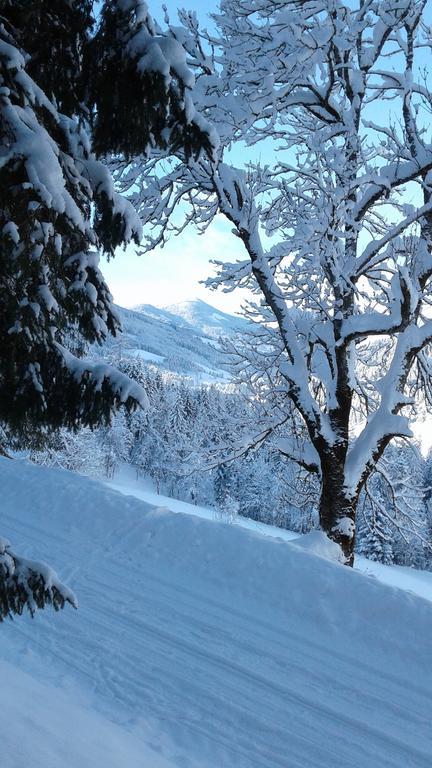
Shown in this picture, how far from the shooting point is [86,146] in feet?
7.45

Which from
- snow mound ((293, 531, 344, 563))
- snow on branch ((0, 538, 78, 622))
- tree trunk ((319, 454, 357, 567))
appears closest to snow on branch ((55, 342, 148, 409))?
snow on branch ((0, 538, 78, 622))

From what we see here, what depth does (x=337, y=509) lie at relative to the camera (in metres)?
6.93

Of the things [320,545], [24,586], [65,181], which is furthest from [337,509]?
[65,181]

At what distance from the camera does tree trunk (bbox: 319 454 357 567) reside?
22.7ft

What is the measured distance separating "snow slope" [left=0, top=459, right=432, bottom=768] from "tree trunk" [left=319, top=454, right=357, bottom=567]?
0.94m

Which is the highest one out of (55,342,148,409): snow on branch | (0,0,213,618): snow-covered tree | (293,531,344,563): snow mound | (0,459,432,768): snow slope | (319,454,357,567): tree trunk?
(0,0,213,618): snow-covered tree

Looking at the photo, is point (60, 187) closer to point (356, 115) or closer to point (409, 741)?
point (409, 741)

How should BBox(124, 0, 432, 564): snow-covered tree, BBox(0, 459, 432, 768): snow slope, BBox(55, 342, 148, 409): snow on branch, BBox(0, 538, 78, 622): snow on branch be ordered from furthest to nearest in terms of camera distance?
BBox(124, 0, 432, 564): snow-covered tree < BBox(0, 459, 432, 768): snow slope < BBox(55, 342, 148, 409): snow on branch < BBox(0, 538, 78, 622): snow on branch

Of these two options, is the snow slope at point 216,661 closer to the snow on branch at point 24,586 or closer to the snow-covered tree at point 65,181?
the snow on branch at point 24,586

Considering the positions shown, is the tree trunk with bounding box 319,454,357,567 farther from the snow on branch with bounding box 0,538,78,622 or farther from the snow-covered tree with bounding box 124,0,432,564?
the snow on branch with bounding box 0,538,78,622

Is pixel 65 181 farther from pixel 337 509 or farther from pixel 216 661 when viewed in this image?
pixel 337 509

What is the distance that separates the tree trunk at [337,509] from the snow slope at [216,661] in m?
0.94

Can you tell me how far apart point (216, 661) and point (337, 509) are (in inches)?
125

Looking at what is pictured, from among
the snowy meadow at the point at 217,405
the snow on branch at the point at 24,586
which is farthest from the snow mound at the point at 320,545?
the snow on branch at the point at 24,586
